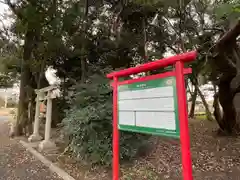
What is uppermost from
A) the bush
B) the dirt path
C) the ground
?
the bush

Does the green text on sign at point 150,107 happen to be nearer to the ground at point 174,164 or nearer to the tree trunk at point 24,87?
the ground at point 174,164

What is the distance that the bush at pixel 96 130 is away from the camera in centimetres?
417

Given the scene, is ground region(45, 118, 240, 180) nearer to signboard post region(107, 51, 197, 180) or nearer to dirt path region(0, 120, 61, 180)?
dirt path region(0, 120, 61, 180)

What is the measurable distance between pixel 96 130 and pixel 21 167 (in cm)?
180

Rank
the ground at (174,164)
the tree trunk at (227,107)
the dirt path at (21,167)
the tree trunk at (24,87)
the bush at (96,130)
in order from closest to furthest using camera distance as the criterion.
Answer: the ground at (174,164), the dirt path at (21,167), the bush at (96,130), the tree trunk at (227,107), the tree trunk at (24,87)

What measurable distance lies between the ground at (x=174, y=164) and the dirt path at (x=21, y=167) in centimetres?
41

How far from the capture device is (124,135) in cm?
426

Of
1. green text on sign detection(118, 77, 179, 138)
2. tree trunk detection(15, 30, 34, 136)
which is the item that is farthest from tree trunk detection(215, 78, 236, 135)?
tree trunk detection(15, 30, 34, 136)

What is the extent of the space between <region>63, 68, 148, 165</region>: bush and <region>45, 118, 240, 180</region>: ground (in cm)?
29

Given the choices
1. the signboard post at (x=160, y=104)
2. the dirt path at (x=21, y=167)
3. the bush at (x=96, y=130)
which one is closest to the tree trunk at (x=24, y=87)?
the dirt path at (x=21, y=167)

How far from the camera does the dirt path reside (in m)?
3.94

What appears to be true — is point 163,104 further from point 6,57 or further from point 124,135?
point 6,57

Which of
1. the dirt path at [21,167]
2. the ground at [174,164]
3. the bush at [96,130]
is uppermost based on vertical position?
the bush at [96,130]

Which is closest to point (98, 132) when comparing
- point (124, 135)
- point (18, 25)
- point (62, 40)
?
→ point (124, 135)
